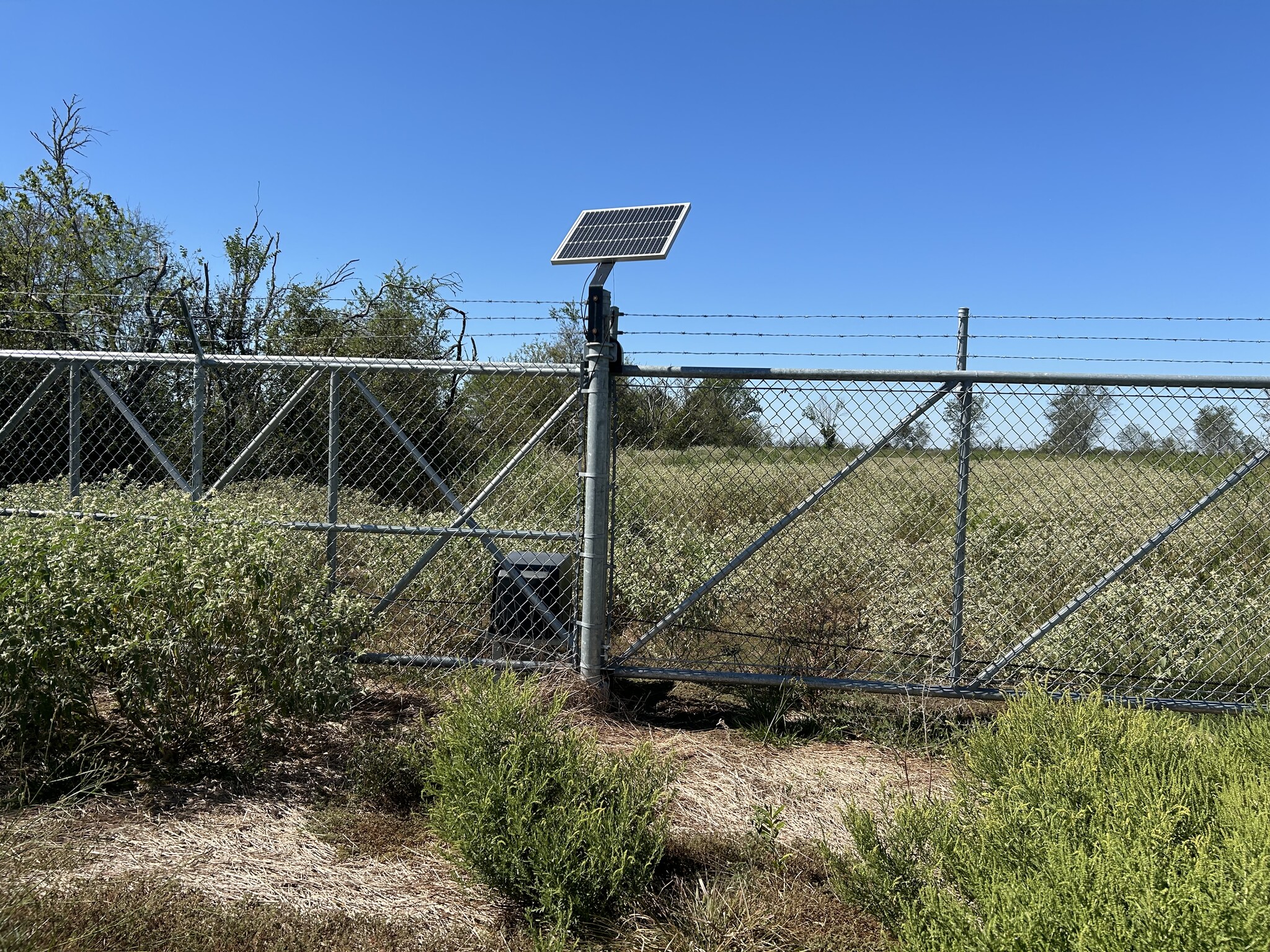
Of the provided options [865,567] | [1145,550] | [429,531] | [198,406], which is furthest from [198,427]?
[1145,550]

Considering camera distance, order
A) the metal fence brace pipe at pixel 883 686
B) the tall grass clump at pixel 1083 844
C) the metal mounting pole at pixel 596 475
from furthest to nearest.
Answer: the metal mounting pole at pixel 596 475 → the metal fence brace pipe at pixel 883 686 → the tall grass clump at pixel 1083 844

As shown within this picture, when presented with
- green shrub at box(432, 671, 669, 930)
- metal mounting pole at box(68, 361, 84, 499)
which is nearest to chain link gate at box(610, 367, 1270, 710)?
green shrub at box(432, 671, 669, 930)

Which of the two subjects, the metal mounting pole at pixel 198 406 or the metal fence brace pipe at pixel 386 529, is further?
the metal mounting pole at pixel 198 406

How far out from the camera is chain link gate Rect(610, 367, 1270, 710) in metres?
4.27

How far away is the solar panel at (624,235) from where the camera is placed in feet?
14.4

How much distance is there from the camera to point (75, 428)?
211 inches

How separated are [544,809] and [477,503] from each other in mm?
2106

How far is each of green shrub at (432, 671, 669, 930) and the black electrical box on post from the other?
146 centimetres

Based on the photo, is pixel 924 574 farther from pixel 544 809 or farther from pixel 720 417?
pixel 544 809

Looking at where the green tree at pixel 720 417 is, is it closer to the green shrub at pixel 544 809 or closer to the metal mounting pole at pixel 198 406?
the green shrub at pixel 544 809

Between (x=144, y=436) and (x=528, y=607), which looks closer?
(x=528, y=607)

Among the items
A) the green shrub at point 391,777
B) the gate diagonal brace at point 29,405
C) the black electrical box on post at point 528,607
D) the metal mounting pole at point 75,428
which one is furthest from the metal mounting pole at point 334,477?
the gate diagonal brace at point 29,405

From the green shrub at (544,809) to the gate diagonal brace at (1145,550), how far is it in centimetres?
213

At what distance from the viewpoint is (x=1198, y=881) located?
1.76m
